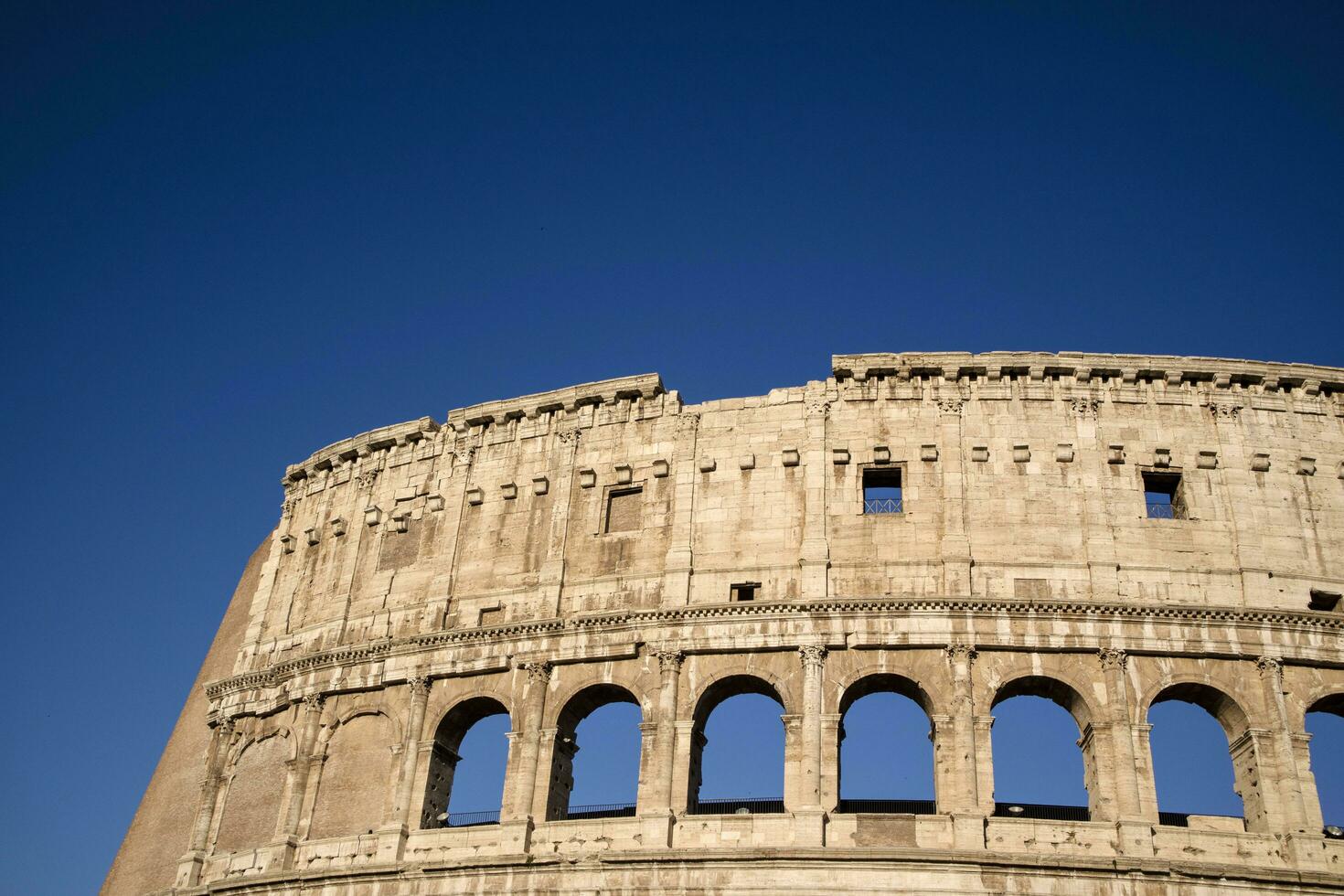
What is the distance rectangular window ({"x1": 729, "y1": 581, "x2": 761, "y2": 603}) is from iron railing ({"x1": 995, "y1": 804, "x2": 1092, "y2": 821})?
20.5 ft

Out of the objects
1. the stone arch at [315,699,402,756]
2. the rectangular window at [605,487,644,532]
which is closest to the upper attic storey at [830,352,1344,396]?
the rectangular window at [605,487,644,532]

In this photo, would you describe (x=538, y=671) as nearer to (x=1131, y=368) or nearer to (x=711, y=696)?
(x=711, y=696)

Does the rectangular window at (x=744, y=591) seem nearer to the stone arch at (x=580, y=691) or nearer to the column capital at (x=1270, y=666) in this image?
the stone arch at (x=580, y=691)

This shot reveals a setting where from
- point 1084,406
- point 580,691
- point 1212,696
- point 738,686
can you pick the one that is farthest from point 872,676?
point 1084,406

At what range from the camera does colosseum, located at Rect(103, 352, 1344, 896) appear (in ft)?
79.9

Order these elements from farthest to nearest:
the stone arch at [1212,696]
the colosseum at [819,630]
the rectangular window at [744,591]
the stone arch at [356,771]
→ the stone arch at [356,771] → the rectangular window at [744,591] → the stone arch at [1212,696] → the colosseum at [819,630]

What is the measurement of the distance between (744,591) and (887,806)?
509 cm

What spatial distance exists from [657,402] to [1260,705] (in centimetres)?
1380

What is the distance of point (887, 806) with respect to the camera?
25656 millimetres

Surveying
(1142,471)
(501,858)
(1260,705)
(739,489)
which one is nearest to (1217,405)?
(1142,471)

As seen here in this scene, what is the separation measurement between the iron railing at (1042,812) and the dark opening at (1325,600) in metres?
6.38

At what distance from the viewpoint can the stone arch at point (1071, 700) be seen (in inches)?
981

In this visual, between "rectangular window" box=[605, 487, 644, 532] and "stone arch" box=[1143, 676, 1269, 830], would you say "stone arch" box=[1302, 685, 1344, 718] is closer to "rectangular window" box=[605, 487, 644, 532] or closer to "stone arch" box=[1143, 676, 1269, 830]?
"stone arch" box=[1143, 676, 1269, 830]

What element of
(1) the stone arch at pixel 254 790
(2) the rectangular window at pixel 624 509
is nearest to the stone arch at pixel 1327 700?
(2) the rectangular window at pixel 624 509
